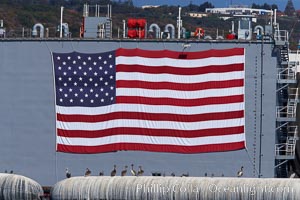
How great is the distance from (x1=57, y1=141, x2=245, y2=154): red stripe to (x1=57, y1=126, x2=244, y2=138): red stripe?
0.51 metres

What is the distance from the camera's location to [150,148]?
5931 cm

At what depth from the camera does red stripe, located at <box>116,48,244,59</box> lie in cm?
5888

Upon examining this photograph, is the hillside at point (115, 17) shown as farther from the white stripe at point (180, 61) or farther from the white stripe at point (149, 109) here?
the white stripe at point (149, 109)

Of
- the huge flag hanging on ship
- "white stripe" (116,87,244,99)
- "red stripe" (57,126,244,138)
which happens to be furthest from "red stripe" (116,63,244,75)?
"red stripe" (57,126,244,138)

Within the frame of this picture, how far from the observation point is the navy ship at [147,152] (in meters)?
58.7

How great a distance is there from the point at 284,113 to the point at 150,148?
6295 millimetres

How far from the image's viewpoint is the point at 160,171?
59.2 meters

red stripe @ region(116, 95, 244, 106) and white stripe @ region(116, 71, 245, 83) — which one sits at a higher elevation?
white stripe @ region(116, 71, 245, 83)

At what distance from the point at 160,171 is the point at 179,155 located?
3.72 ft

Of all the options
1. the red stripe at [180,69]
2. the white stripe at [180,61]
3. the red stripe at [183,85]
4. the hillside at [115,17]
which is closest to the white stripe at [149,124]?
the red stripe at [183,85]

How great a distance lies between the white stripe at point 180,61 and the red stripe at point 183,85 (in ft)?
2.83

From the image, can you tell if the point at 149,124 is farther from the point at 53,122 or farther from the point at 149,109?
the point at 53,122

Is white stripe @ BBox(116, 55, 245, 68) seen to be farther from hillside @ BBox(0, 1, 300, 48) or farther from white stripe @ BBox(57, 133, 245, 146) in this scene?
hillside @ BBox(0, 1, 300, 48)

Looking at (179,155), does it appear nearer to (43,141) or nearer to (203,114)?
(203,114)
